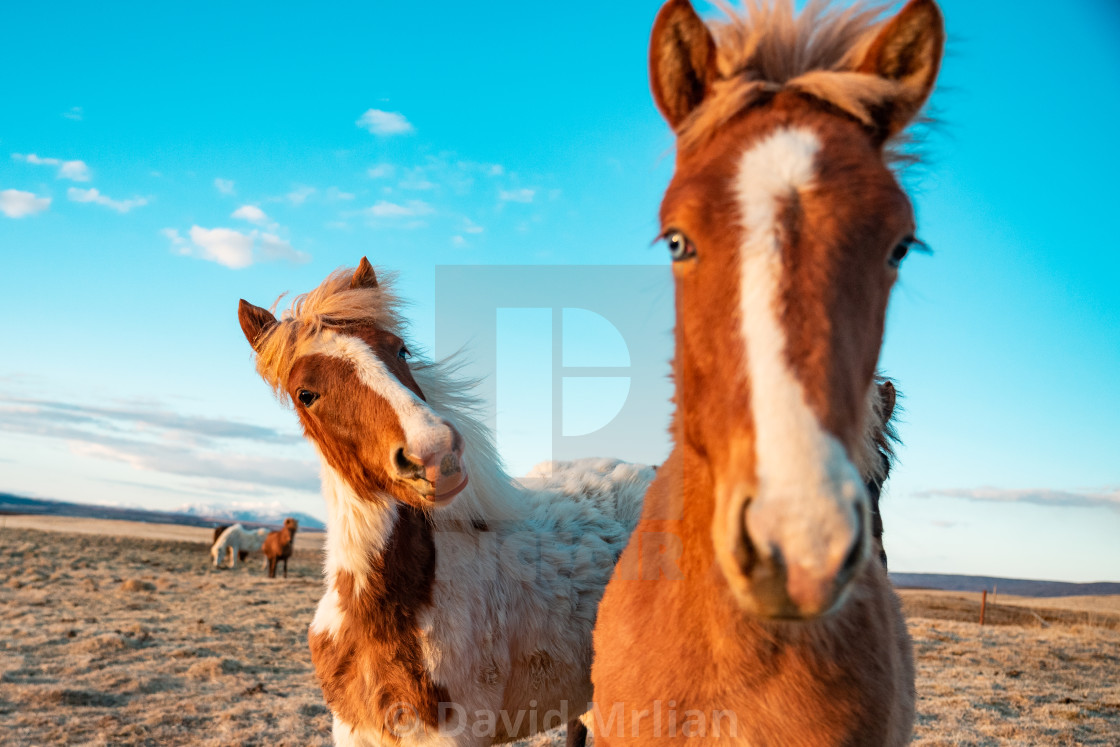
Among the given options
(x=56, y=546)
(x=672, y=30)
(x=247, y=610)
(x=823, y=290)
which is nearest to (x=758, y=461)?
(x=823, y=290)

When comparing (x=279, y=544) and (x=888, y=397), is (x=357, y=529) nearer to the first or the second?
(x=888, y=397)

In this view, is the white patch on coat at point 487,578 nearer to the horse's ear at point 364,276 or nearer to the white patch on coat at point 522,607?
the white patch on coat at point 522,607

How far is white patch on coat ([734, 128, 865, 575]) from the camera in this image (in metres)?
1.08

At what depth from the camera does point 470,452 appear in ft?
12.0

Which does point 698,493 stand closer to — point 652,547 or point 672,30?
point 652,547

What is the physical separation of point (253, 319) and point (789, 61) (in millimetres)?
3315

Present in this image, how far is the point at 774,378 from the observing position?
1.22 metres

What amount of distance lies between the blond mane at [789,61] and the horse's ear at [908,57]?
0.13 feet

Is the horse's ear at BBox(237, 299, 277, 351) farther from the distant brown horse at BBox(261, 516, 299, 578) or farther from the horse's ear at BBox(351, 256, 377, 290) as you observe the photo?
the distant brown horse at BBox(261, 516, 299, 578)

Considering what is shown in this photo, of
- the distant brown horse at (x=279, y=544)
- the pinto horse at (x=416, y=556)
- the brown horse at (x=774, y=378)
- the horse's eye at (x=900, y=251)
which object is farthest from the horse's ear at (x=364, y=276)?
the distant brown horse at (x=279, y=544)

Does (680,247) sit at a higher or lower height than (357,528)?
higher

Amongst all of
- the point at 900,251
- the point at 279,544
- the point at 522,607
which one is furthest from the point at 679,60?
the point at 279,544

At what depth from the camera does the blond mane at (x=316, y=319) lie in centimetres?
351

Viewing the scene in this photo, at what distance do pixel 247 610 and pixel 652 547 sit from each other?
11.8 m
